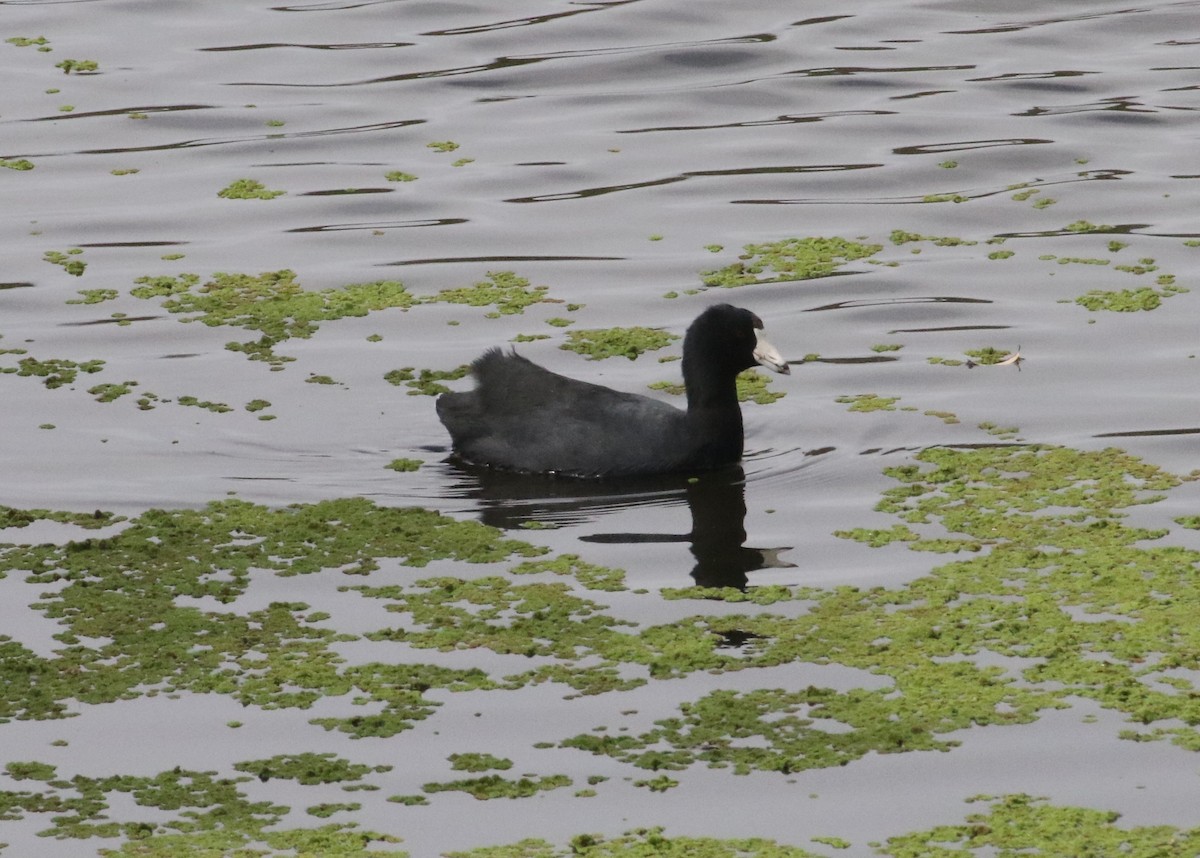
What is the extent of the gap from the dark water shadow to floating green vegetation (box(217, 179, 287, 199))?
5.45 metres

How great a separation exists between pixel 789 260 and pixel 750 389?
210 centimetres

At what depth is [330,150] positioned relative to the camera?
15758 millimetres

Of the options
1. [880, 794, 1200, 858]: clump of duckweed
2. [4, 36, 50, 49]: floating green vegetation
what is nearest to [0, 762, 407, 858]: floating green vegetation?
[880, 794, 1200, 858]: clump of duckweed

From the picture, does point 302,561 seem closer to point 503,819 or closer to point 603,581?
point 603,581

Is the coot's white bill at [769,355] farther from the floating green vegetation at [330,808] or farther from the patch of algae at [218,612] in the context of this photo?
the floating green vegetation at [330,808]

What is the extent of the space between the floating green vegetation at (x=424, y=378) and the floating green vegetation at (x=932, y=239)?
3.50 metres

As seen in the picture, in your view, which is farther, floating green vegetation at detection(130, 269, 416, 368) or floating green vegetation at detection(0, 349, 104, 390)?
floating green vegetation at detection(130, 269, 416, 368)

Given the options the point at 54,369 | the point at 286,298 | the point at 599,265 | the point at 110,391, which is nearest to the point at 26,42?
the point at 286,298

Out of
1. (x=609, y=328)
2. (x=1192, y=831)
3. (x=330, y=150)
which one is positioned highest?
(x=330, y=150)

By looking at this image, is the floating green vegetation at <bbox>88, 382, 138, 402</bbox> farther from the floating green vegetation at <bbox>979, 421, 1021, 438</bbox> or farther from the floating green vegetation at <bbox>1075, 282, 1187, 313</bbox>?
the floating green vegetation at <bbox>1075, 282, 1187, 313</bbox>

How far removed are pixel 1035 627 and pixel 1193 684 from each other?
2.20ft

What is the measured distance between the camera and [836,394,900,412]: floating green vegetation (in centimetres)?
1008

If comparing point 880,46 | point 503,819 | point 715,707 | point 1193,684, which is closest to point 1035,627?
point 1193,684

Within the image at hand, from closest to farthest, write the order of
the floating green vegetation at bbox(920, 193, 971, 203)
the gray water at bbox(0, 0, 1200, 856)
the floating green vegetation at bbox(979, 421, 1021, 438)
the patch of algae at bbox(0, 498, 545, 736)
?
the gray water at bbox(0, 0, 1200, 856)
the patch of algae at bbox(0, 498, 545, 736)
the floating green vegetation at bbox(979, 421, 1021, 438)
the floating green vegetation at bbox(920, 193, 971, 203)
